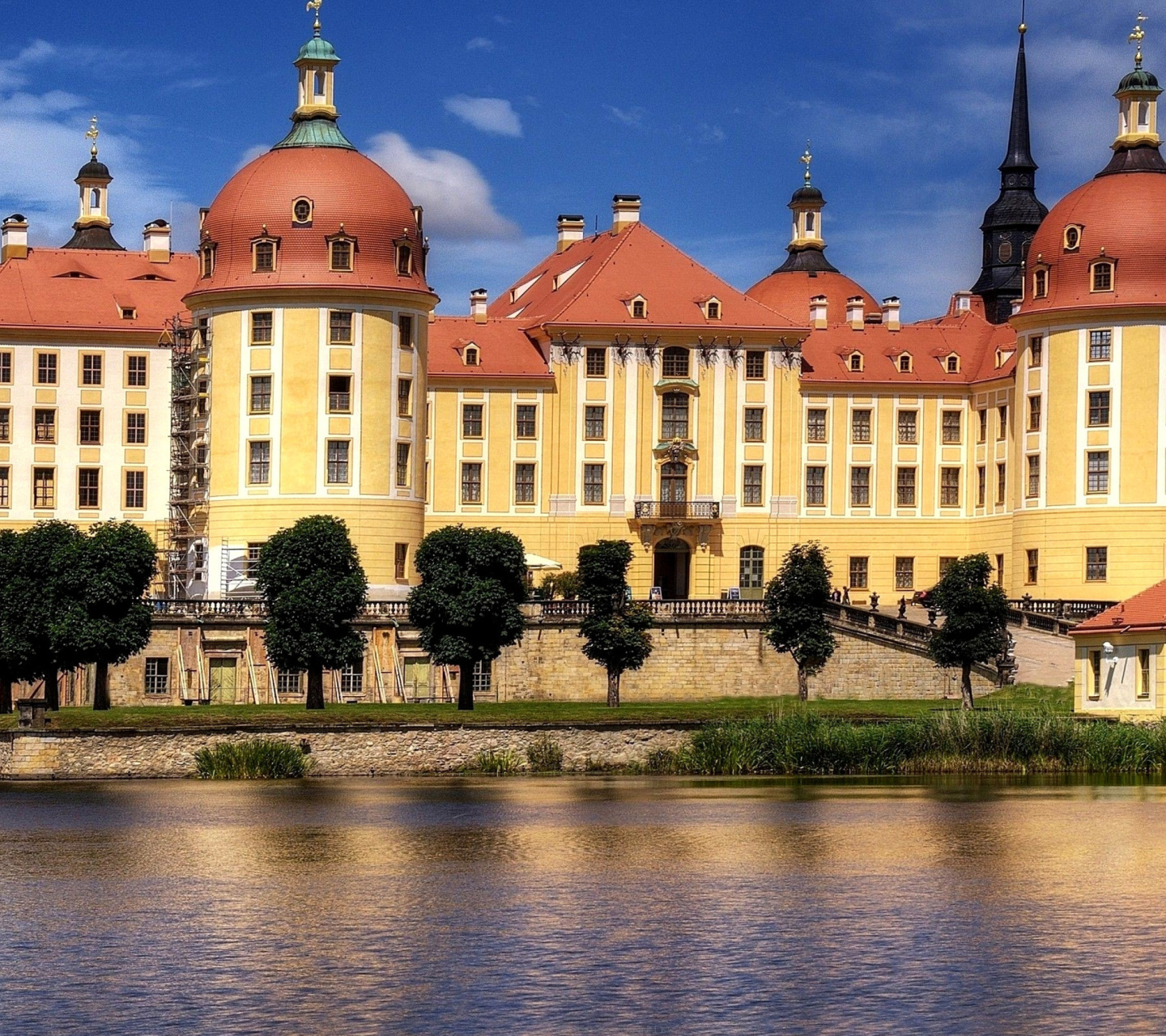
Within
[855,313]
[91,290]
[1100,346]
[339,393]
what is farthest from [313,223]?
[1100,346]

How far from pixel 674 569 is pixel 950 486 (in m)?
12.1

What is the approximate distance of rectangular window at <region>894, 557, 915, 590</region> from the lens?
10025 centimetres

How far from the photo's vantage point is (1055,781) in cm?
5925

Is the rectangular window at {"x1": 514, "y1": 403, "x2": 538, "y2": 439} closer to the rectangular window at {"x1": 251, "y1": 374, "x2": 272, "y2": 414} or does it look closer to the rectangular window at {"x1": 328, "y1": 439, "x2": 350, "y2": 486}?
the rectangular window at {"x1": 328, "y1": 439, "x2": 350, "y2": 486}

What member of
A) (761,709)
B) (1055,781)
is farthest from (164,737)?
(1055,781)

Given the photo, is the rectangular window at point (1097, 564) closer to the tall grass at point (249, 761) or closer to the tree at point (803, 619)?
the tree at point (803, 619)

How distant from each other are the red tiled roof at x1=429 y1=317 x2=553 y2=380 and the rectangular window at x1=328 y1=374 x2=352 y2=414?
9.58 metres

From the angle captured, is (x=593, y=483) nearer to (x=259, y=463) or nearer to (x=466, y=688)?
(x=259, y=463)

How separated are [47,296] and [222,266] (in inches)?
356

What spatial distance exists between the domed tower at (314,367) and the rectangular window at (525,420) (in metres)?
8.66

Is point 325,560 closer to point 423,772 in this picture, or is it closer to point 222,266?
point 423,772

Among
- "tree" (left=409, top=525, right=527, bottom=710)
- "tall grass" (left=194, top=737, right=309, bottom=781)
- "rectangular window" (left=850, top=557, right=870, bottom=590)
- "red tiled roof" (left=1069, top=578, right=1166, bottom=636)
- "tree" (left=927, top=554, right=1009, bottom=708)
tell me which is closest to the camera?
"tall grass" (left=194, top=737, right=309, bottom=781)

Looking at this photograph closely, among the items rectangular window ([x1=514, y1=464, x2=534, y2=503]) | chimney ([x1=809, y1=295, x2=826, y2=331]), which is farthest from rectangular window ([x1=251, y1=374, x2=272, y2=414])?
chimney ([x1=809, y1=295, x2=826, y2=331])

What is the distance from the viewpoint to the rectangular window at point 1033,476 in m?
94.8
